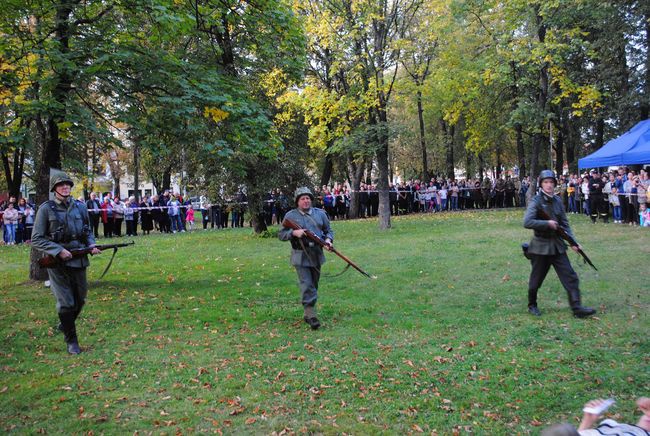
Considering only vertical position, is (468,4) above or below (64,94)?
above

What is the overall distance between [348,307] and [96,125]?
5.48 meters

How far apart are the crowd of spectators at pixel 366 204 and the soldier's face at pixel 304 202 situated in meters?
8.60

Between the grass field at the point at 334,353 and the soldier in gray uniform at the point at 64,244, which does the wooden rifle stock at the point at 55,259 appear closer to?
the soldier in gray uniform at the point at 64,244

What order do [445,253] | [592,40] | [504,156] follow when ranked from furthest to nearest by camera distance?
[504,156] < [592,40] < [445,253]

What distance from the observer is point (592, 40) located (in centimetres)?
3222

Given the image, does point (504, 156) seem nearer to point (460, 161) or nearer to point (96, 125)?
point (460, 161)

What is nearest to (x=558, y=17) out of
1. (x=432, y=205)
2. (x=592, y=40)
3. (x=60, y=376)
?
(x=592, y=40)

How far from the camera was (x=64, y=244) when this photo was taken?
24.8 ft

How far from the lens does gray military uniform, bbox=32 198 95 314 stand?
7383 mm

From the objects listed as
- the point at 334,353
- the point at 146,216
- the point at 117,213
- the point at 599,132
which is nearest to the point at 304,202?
Result: the point at 334,353

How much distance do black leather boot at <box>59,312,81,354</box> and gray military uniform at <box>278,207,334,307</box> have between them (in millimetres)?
3071

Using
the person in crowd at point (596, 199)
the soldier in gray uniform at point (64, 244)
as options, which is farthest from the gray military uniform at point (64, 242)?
the person in crowd at point (596, 199)

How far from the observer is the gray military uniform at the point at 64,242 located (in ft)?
24.2

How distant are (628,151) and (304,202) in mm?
19076
